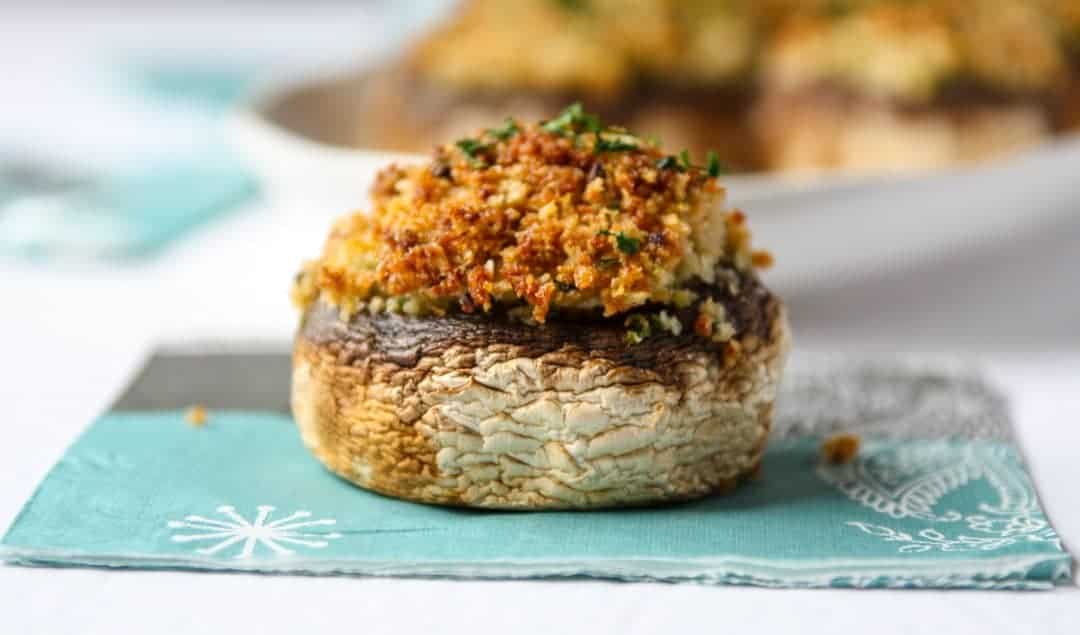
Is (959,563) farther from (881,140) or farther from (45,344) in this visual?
(881,140)

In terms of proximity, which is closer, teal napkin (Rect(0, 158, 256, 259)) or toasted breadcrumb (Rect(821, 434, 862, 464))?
toasted breadcrumb (Rect(821, 434, 862, 464))

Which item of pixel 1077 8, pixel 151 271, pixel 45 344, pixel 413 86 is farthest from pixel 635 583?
pixel 1077 8

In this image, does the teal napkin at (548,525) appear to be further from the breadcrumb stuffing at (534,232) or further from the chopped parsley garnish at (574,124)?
the chopped parsley garnish at (574,124)

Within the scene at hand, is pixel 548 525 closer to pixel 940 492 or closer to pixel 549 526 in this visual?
pixel 549 526

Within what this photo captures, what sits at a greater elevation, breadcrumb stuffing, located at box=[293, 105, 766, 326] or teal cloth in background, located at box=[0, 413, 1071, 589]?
breadcrumb stuffing, located at box=[293, 105, 766, 326]

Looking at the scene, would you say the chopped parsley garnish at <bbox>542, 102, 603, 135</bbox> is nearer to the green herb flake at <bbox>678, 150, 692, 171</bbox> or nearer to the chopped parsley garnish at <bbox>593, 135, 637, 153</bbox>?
the chopped parsley garnish at <bbox>593, 135, 637, 153</bbox>

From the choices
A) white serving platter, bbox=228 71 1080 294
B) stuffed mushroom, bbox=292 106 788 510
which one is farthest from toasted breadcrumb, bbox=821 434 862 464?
white serving platter, bbox=228 71 1080 294

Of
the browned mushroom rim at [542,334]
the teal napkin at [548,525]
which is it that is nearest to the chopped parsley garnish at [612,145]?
the browned mushroom rim at [542,334]

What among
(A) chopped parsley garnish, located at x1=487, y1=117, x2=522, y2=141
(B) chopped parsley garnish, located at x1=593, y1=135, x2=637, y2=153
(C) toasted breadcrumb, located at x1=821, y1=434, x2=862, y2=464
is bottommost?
(C) toasted breadcrumb, located at x1=821, y1=434, x2=862, y2=464
